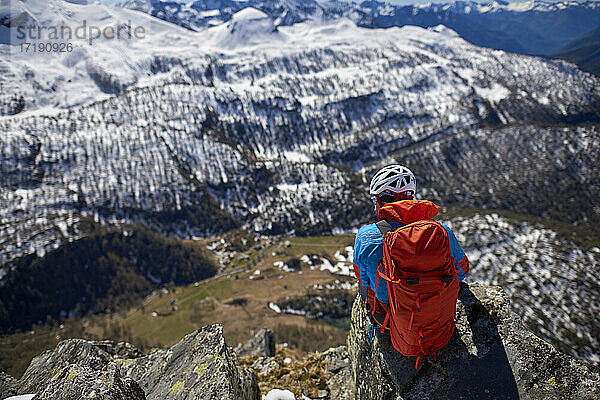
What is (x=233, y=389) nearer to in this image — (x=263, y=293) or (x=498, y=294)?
(x=498, y=294)

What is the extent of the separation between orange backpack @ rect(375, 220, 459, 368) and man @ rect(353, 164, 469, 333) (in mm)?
588

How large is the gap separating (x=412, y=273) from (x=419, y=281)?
25 cm

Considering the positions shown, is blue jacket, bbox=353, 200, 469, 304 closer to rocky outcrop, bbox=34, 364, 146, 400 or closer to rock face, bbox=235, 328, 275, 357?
rocky outcrop, bbox=34, 364, 146, 400

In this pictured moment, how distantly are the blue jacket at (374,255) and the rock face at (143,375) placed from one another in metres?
6.84

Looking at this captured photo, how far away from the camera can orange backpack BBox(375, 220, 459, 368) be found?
774cm

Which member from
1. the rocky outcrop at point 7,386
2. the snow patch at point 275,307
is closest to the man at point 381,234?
the rocky outcrop at point 7,386

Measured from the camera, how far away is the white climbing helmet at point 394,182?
37.4 feet

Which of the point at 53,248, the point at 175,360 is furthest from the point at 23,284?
the point at 175,360

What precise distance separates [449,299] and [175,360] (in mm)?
12184

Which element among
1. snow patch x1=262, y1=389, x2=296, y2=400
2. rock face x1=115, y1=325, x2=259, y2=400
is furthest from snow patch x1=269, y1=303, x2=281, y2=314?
rock face x1=115, y1=325, x2=259, y2=400

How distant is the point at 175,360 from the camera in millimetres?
13914

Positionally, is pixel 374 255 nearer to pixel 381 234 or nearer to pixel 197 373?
pixel 381 234

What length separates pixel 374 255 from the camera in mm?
9609

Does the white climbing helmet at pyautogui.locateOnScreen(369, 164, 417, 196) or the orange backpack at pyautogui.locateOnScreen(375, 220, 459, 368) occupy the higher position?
the white climbing helmet at pyautogui.locateOnScreen(369, 164, 417, 196)
